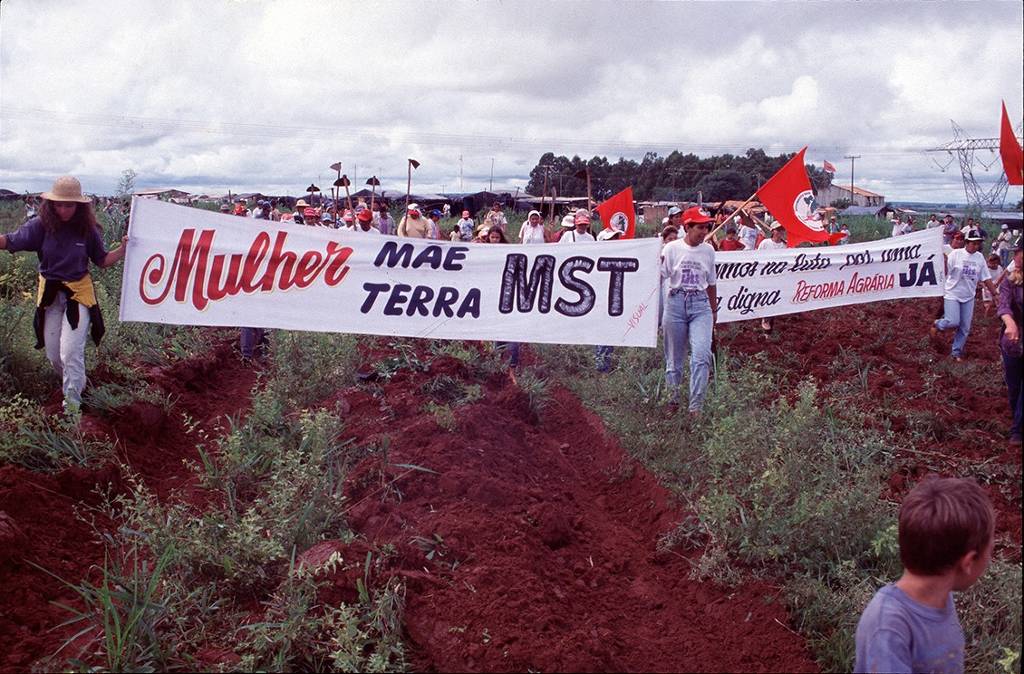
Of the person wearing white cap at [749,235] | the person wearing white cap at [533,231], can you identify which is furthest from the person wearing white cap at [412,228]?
the person wearing white cap at [749,235]

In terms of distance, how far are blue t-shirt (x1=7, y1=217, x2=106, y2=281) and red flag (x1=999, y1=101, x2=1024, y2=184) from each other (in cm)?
564

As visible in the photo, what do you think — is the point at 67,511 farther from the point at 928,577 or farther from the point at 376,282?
the point at 928,577

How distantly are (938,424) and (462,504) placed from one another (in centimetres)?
416

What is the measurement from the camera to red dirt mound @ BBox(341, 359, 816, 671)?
11.5 ft

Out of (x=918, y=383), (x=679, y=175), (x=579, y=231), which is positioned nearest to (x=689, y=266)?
(x=918, y=383)

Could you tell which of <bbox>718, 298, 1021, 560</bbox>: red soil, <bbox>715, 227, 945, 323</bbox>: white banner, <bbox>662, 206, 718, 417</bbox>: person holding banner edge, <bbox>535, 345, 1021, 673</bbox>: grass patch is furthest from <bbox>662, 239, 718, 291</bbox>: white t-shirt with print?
<bbox>715, 227, 945, 323</bbox>: white banner

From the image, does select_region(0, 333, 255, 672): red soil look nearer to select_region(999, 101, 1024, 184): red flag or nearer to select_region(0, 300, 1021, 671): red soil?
select_region(0, 300, 1021, 671): red soil

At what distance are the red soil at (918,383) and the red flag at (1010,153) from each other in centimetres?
245

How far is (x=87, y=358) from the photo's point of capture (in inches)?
284

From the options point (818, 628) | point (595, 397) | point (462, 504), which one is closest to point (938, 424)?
point (595, 397)

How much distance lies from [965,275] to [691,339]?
539cm

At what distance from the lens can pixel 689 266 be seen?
283 inches

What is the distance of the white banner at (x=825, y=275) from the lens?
10.3 m

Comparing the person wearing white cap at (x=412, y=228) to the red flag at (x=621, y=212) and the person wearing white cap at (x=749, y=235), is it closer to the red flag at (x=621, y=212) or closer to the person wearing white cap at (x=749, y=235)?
the red flag at (x=621, y=212)
